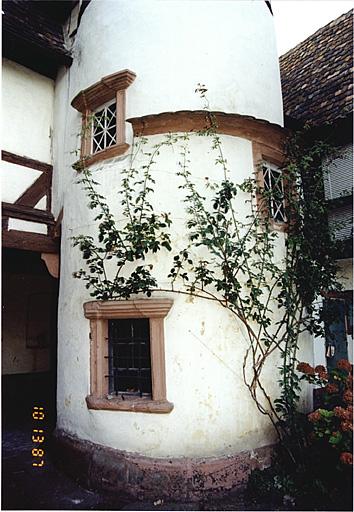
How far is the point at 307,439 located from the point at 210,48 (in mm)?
5350

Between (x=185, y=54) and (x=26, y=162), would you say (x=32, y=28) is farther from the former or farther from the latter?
(x=185, y=54)

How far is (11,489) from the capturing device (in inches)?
202

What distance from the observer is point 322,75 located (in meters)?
8.92

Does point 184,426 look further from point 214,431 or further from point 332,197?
point 332,197

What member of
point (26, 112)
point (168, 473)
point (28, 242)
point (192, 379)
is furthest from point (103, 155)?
point (168, 473)

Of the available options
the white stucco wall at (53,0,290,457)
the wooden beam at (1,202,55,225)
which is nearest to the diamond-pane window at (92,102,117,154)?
the white stucco wall at (53,0,290,457)

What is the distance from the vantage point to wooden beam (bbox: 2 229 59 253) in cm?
622

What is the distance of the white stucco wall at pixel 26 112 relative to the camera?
21.9ft

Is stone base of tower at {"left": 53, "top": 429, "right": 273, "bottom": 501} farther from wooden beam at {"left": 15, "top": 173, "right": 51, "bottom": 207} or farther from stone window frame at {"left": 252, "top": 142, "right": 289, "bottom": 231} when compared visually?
wooden beam at {"left": 15, "top": 173, "right": 51, "bottom": 207}

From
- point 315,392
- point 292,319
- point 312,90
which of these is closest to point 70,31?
point 312,90

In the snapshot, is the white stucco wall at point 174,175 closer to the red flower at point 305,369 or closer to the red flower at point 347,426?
the red flower at point 305,369

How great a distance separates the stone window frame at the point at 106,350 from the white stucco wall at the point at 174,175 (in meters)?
0.10

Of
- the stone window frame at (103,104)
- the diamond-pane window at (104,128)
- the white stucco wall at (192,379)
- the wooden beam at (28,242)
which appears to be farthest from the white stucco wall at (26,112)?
the white stucco wall at (192,379)

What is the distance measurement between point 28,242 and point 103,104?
93.3 inches
